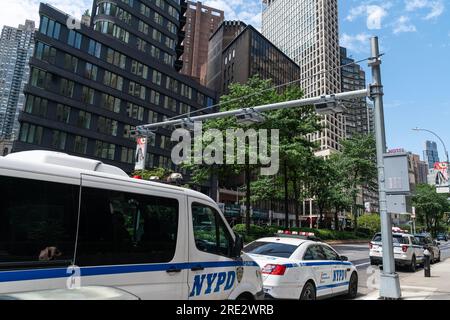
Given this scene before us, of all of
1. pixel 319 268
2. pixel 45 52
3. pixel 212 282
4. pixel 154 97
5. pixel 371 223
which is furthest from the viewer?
pixel 371 223

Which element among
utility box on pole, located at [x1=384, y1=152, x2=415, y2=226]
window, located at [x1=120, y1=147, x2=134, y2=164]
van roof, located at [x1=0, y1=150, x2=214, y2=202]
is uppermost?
window, located at [x1=120, y1=147, x2=134, y2=164]

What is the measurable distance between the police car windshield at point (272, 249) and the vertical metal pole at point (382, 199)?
3198mm

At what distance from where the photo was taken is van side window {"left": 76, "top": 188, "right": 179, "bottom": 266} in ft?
13.6

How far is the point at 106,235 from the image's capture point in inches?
169

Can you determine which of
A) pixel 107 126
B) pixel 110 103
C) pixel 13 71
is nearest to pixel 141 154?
pixel 107 126

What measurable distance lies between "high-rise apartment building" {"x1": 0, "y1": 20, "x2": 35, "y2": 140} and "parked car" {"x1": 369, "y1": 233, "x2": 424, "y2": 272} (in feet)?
198

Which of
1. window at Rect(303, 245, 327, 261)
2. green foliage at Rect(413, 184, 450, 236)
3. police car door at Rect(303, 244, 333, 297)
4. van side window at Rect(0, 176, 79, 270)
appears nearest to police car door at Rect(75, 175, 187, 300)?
van side window at Rect(0, 176, 79, 270)

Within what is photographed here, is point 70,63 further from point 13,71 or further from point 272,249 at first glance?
point 272,249

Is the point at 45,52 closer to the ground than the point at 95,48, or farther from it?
closer to the ground

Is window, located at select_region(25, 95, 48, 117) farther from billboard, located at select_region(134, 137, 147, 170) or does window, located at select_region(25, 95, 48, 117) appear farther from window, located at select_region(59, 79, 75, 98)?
billboard, located at select_region(134, 137, 147, 170)

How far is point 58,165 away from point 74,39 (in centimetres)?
5326
